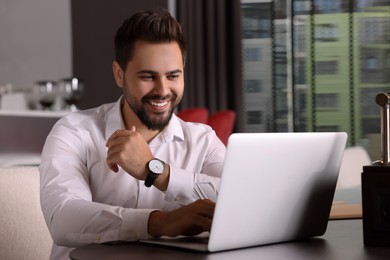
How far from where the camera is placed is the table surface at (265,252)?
1.53 meters

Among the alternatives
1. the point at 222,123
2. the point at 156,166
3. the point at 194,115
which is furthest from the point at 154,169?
the point at 222,123

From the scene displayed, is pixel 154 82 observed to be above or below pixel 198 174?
above

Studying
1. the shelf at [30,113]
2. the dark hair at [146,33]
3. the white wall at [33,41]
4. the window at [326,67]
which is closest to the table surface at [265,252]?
the dark hair at [146,33]

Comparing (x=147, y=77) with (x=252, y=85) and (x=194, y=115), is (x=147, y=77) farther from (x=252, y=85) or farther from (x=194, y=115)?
(x=252, y=85)

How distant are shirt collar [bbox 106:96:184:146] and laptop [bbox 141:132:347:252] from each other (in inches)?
20.0

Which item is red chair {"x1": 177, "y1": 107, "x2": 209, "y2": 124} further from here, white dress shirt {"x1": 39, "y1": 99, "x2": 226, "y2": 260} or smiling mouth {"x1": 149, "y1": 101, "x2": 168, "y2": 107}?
smiling mouth {"x1": 149, "y1": 101, "x2": 168, "y2": 107}

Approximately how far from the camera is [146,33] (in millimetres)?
2162

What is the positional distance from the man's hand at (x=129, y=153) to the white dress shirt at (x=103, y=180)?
80 millimetres

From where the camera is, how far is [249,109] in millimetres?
7410

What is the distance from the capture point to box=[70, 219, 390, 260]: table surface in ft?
5.01

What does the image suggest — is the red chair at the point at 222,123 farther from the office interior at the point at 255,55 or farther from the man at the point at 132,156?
the man at the point at 132,156

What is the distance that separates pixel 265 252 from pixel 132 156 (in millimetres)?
435

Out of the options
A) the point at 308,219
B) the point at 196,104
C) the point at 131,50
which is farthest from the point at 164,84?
the point at 196,104

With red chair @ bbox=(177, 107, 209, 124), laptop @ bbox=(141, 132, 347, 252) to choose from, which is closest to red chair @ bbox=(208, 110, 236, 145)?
red chair @ bbox=(177, 107, 209, 124)
